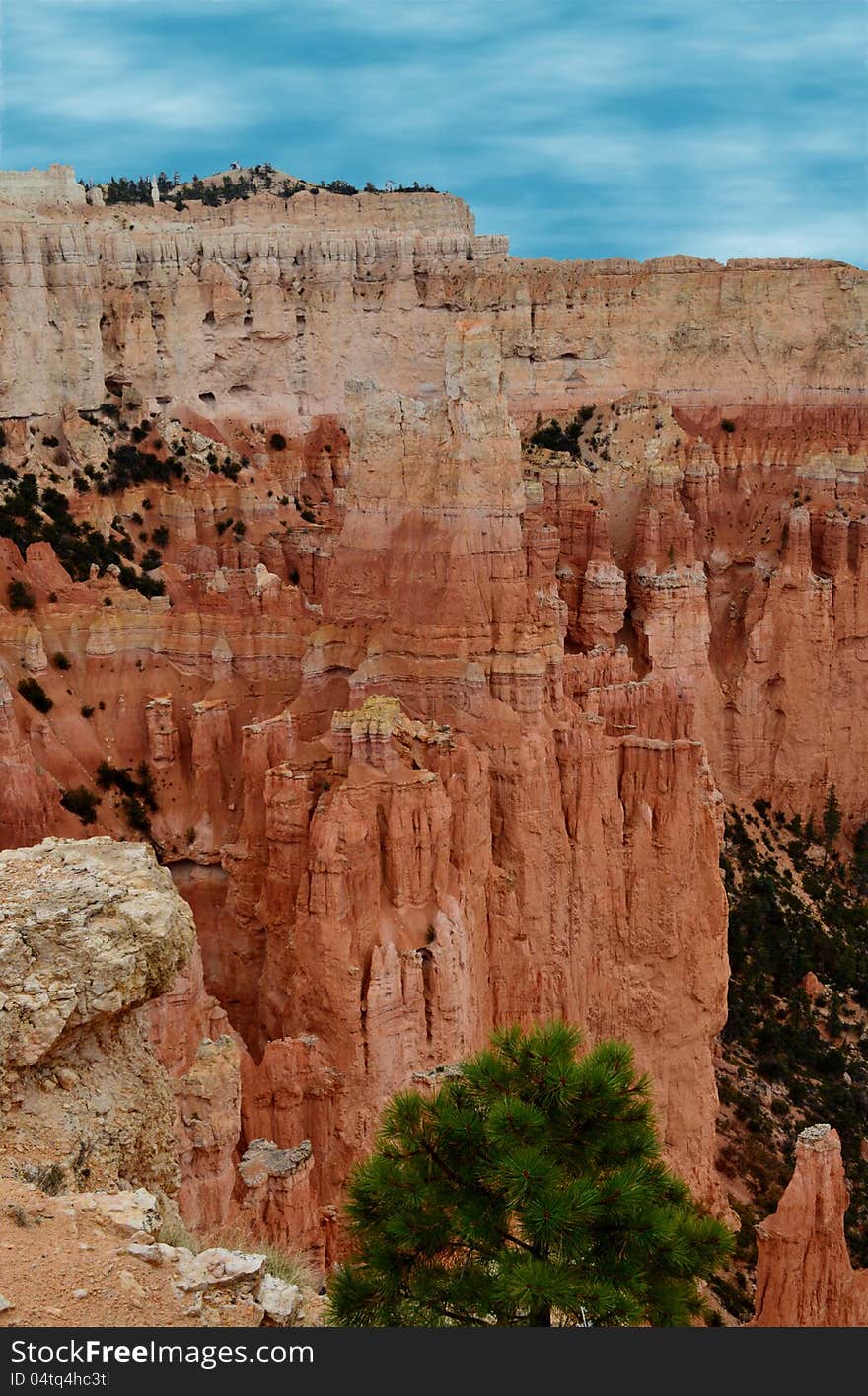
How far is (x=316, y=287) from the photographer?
63250 mm

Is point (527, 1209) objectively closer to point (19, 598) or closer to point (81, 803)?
point (81, 803)

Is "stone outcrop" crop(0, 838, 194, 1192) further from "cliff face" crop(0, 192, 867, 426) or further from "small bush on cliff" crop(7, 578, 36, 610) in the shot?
"cliff face" crop(0, 192, 867, 426)

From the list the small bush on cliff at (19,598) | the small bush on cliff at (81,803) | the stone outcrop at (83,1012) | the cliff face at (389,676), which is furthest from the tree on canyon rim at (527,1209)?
the small bush on cliff at (19,598)

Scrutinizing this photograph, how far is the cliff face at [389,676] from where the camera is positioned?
23.5m

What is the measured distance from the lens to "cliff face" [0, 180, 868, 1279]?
77.1ft

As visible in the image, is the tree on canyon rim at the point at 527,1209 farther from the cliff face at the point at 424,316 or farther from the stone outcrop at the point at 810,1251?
the cliff face at the point at 424,316

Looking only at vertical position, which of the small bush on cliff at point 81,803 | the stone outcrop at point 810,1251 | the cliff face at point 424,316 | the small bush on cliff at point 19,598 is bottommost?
the stone outcrop at point 810,1251

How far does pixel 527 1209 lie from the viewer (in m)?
10.1

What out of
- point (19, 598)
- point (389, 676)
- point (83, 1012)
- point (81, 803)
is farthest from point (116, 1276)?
point (19, 598)

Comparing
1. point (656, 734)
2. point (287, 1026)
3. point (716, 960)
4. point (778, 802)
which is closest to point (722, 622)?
point (778, 802)

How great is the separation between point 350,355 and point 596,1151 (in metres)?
56.2

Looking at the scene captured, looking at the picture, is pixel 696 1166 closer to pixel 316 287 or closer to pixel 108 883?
pixel 108 883

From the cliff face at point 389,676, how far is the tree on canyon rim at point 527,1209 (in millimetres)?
5884

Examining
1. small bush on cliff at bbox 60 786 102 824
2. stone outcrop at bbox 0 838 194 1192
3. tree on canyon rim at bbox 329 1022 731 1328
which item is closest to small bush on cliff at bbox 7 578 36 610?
small bush on cliff at bbox 60 786 102 824
